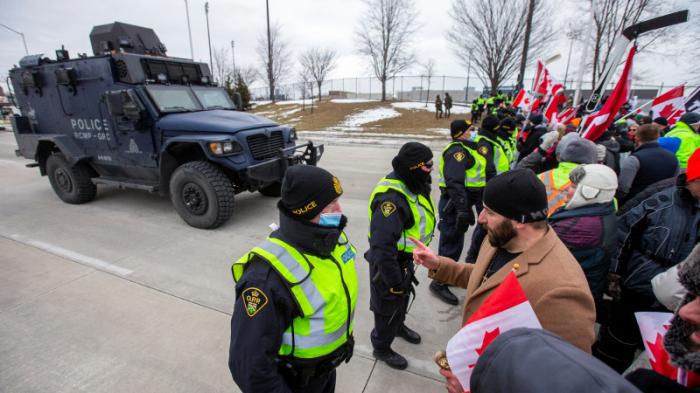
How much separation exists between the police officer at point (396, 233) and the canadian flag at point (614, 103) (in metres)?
3.40

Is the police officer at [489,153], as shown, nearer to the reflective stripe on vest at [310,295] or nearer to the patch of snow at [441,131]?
the reflective stripe on vest at [310,295]

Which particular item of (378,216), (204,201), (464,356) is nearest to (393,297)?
(378,216)

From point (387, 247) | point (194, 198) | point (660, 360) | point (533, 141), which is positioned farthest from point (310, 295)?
point (533, 141)

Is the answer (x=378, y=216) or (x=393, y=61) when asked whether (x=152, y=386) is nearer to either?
(x=378, y=216)

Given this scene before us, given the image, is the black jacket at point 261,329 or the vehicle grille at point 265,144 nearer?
the black jacket at point 261,329

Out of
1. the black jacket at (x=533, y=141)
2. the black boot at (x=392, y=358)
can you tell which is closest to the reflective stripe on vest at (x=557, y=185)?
the black boot at (x=392, y=358)

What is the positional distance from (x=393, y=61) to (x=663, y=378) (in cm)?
3393

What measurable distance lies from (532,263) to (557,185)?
167 cm

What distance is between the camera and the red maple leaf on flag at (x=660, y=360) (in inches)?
46.3

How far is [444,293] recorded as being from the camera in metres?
3.29

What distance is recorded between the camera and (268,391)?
1.26 meters

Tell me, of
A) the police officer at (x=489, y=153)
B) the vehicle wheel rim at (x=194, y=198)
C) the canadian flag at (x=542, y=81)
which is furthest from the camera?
the canadian flag at (x=542, y=81)

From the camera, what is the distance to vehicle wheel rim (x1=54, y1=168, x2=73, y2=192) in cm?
599

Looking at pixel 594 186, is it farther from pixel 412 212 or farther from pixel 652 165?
pixel 652 165
